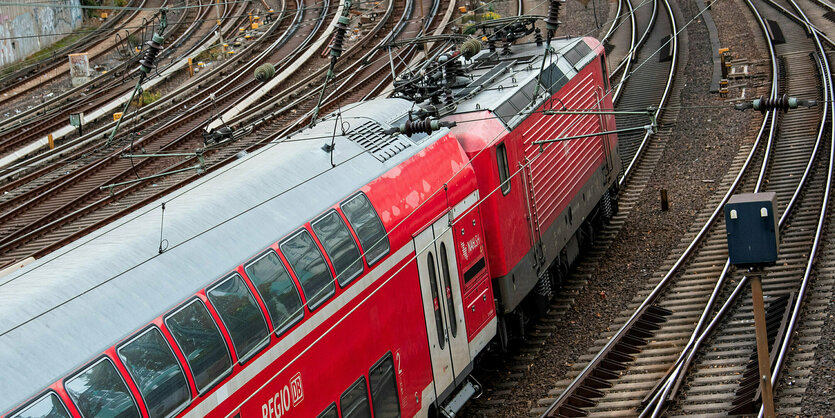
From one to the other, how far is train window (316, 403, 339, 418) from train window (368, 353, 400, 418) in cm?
72

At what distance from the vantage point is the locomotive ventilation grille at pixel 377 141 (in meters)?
11.6

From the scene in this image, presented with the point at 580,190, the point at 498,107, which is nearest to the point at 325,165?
the point at 498,107

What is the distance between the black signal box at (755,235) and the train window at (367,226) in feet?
11.5

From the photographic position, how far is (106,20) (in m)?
47.4

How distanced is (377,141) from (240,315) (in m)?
4.03

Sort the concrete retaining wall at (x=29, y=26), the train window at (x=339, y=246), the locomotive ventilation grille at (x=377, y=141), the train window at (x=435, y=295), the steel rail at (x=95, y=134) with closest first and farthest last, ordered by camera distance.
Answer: the train window at (x=339, y=246)
the train window at (x=435, y=295)
the locomotive ventilation grille at (x=377, y=141)
the steel rail at (x=95, y=134)
the concrete retaining wall at (x=29, y=26)

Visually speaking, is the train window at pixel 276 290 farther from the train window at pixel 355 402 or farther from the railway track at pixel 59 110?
the railway track at pixel 59 110

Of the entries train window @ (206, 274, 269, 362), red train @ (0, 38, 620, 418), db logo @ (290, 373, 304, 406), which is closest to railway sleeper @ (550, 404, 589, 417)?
red train @ (0, 38, 620, 418)

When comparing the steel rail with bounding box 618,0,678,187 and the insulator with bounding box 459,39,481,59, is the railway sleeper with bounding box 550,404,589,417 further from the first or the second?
the insulator with bounding box 459,39,481,59

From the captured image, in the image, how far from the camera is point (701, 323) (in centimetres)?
1448

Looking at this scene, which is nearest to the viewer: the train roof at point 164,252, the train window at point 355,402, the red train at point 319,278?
the train roof at point 164,252

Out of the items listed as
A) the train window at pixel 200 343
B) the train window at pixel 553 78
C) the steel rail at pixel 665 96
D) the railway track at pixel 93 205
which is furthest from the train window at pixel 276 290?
the steel rail at pixel 665 96

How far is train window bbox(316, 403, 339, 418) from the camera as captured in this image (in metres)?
9.10

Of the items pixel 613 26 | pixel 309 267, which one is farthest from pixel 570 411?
pixel 613 26
